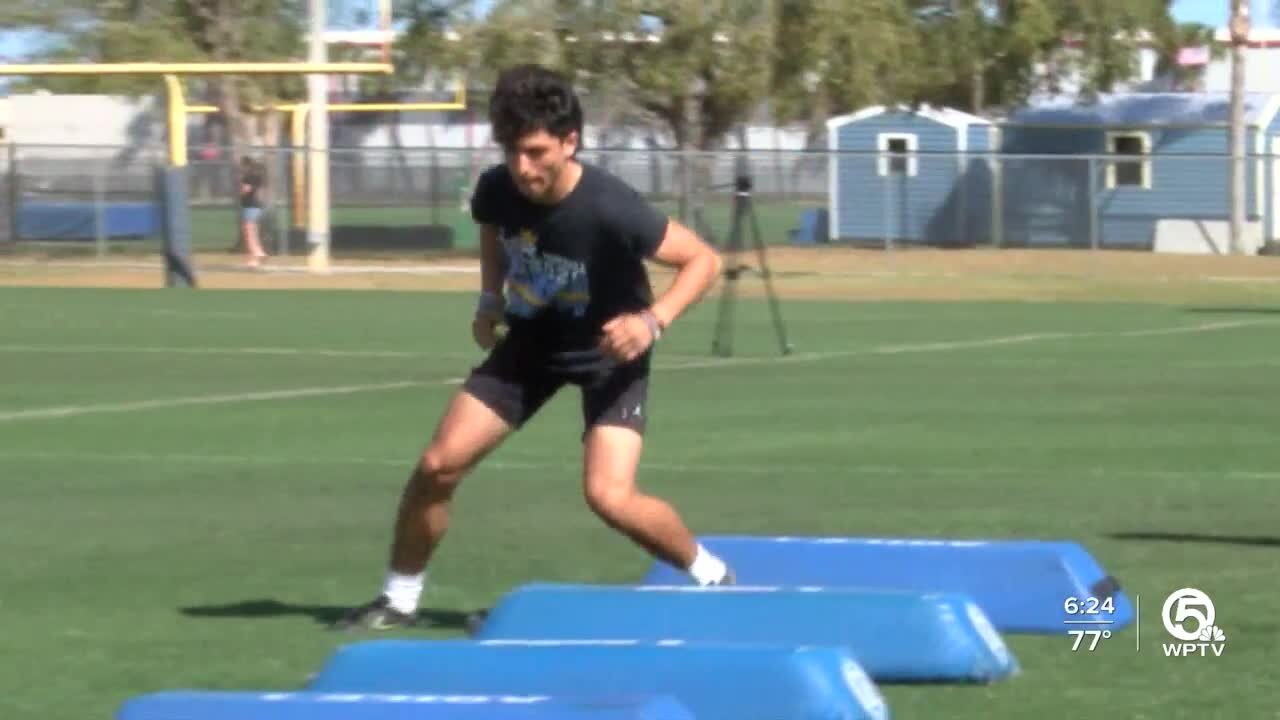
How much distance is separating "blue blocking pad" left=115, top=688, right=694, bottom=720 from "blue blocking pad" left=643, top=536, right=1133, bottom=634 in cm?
296

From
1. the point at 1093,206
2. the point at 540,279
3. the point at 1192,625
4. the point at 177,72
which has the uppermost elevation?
the point at 177,72

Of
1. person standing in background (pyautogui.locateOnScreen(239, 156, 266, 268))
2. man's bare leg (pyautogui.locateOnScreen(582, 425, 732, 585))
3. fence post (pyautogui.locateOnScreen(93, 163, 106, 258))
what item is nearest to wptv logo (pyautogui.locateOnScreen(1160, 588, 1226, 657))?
man's bare leg (pyautogui.locateOnScreen(582, 425, 732, 585))

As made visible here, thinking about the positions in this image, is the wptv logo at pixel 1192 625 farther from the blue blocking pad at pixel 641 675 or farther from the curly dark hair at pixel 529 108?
the curly dark hair at pixel 529 108

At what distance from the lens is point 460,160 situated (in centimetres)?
6500

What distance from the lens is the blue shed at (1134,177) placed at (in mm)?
50406

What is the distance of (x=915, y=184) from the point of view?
5341cm

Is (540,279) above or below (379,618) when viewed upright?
above

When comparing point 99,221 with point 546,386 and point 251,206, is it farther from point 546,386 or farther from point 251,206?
point 546,386

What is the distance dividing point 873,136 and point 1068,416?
4038 cm

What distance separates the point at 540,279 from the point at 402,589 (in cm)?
116

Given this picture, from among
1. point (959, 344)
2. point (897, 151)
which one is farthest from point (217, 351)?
point (897, 151)

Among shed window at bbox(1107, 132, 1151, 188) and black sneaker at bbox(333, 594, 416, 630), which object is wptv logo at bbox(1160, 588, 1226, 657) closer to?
black sneaker at bbox(333, 594, 416, 630)

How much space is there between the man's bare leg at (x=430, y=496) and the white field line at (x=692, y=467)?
17.2 ft

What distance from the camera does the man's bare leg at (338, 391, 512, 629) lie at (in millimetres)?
8273
